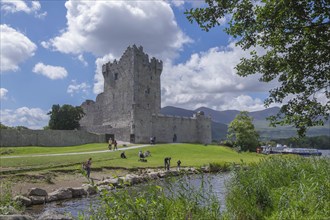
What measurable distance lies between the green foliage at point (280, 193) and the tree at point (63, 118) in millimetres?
63976

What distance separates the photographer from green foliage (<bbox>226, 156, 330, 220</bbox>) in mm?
8148

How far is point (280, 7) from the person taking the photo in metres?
8.92

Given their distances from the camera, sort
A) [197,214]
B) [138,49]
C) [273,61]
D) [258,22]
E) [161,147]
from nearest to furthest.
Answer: [197,214] < [258,22] < [273,61] < [161,147] < [138,49]

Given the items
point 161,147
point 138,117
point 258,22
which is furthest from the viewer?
point 138,117

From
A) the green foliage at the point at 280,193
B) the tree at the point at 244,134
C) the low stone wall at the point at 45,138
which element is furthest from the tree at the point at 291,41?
the tree at the point at 244,134

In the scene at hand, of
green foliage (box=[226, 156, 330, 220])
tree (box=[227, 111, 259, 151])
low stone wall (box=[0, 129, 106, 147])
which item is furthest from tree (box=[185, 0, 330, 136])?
tree (box=[227, 111, 259, 151])

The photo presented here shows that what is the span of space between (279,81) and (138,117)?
170 ft

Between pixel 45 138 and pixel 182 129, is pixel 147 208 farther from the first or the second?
pixel 182 129

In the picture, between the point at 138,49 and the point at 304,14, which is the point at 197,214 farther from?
the point at 138,49

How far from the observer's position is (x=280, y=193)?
1051cm

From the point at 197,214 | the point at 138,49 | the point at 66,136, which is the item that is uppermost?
the point at 138,49

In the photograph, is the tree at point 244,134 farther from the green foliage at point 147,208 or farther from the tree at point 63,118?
the green foliage at point 147,208

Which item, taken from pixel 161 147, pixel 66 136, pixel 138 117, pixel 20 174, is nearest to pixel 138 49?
pixel 138 117

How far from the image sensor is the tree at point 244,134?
67000mm
